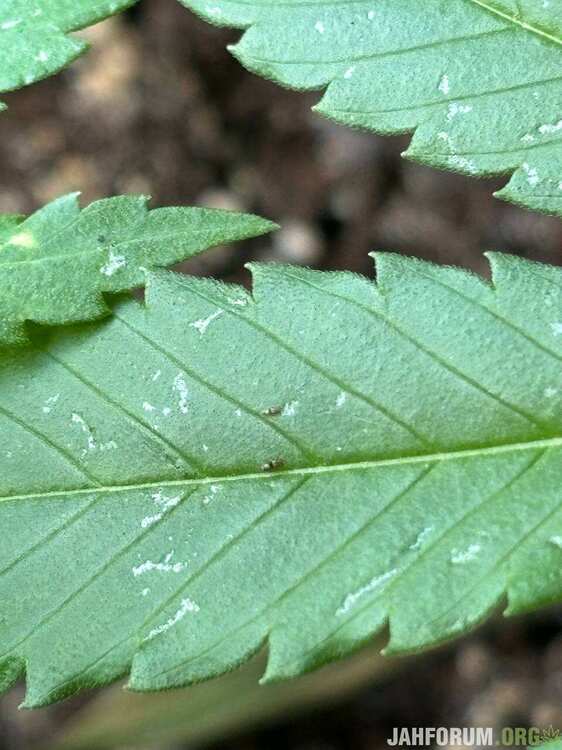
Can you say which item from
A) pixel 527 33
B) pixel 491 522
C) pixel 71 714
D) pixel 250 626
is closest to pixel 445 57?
pixel 527 33

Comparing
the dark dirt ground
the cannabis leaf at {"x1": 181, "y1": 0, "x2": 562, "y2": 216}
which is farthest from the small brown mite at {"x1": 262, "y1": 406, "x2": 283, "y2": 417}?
the dark dirt ground

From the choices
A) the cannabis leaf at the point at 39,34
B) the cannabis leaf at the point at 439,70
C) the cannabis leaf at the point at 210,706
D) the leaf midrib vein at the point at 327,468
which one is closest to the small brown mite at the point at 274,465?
the leaf midrib vein at the point at 327,468

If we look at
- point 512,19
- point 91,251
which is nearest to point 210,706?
point 91,251

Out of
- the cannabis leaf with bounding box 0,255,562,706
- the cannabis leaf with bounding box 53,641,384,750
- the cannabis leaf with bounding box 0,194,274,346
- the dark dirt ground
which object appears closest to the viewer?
the cannabis leaf with bounding box 0,255,562,706

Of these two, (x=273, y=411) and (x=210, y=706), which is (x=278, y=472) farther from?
(x=210, y=706)

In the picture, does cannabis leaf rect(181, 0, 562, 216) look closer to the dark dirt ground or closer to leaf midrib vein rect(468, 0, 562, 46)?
leaf midrib vein rect(468, 0, 562, 46)

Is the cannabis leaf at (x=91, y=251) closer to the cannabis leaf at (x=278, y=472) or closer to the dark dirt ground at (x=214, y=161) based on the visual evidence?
the cannabis leaf at (x=278, y=472)
